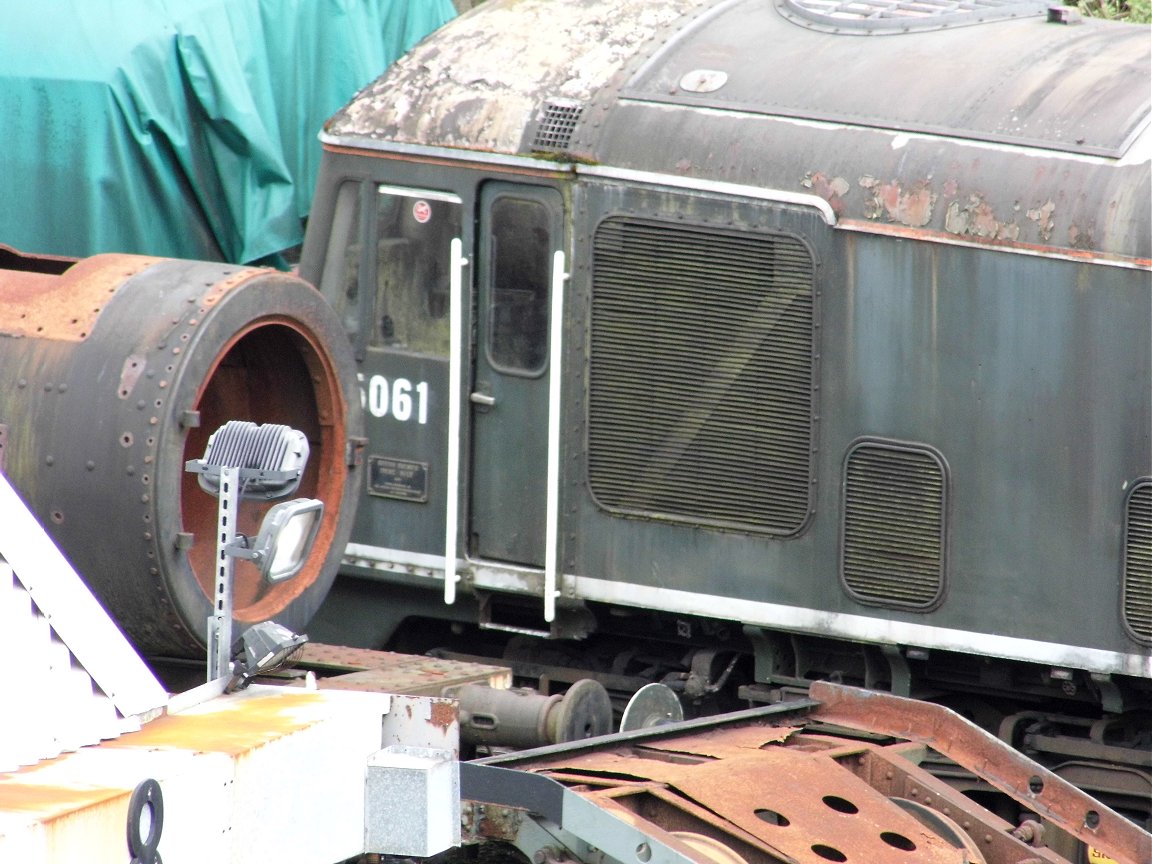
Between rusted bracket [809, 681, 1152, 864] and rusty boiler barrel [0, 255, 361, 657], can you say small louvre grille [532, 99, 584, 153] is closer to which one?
rusty boiler barrel [0, 255, 361, 657]

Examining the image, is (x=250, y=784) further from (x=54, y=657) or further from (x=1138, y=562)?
(x=1138, y=562)

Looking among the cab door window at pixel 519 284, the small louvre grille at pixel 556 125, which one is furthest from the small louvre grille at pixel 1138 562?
the small louvre grille at pixel 556 125

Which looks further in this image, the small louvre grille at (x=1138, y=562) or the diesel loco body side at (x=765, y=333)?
the diesel loco body side at (x=765, y=333)

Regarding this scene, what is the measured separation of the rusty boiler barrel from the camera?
522 centimetres

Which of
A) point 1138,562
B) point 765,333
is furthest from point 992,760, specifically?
point 765,333

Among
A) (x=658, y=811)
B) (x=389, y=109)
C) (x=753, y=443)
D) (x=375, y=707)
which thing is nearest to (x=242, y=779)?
(x=375, y=707)

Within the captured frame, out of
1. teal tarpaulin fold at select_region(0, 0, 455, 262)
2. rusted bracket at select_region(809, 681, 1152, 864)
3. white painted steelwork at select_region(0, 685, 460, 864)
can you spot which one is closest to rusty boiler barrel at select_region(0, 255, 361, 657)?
white painted steelwork at select_region(0, 685, 460, 864)

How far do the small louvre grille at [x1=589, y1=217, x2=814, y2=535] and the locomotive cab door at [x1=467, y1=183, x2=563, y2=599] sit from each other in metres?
0.21

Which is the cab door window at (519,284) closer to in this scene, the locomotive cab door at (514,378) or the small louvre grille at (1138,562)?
the locomotive cab door at (514,378)

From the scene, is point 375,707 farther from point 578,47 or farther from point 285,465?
point 578,47

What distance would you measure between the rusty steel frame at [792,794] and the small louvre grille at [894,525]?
1.38ft

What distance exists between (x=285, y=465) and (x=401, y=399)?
2.97 m

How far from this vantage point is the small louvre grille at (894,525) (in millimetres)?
6457

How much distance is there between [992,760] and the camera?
6.02m
